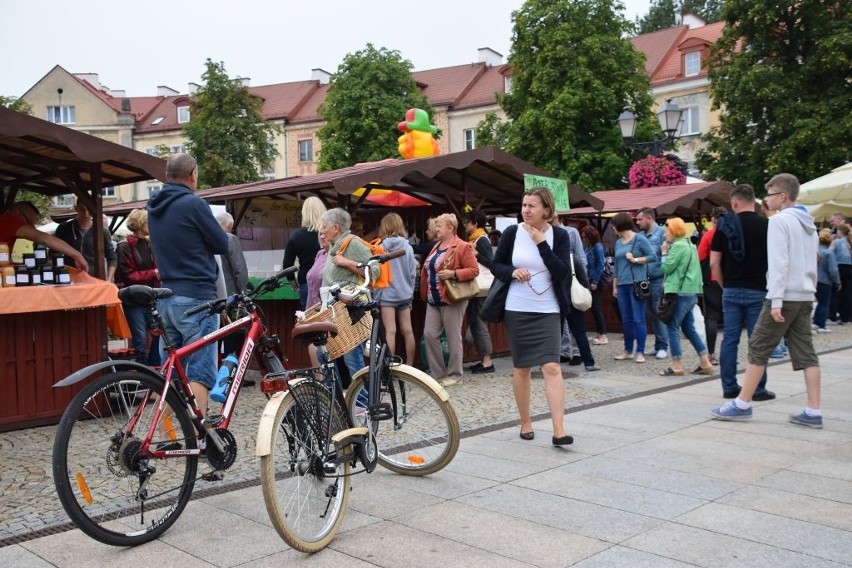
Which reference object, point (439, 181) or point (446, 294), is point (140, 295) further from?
point (439, 181)

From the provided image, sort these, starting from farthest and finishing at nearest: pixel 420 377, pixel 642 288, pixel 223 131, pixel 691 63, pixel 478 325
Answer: pixel 691 63
pixel 223 131
pixel 642 288
pixel 478 325
pixel 420 377

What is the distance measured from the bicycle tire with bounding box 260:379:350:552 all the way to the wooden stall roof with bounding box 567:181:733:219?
416 inches

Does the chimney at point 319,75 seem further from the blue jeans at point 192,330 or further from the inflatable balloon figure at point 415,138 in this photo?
the blue jeans at point 192,330

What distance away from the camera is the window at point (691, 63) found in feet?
137

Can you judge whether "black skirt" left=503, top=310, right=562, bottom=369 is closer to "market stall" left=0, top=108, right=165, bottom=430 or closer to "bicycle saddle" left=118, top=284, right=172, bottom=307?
"bicycle saddle" left=118, top=284, right=172, bottom=307

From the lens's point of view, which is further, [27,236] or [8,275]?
[27,236]

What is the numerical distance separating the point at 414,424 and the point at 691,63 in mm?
41545

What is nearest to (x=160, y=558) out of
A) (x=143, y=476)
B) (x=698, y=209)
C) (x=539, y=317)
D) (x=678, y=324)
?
(x=143, y=476)

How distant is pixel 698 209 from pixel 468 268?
9.18 meters

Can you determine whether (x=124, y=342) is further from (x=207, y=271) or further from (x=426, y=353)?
(x=207, y=271)

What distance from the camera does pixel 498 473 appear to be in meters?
5.09

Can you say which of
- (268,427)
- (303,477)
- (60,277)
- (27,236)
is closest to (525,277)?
(303,477)

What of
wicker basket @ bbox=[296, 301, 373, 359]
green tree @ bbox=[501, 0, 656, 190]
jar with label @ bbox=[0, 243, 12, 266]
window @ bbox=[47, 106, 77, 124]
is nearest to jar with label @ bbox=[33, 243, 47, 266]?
jar with label @ bbox=[0, 243, 12, 266]

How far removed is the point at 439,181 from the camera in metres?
11.2
